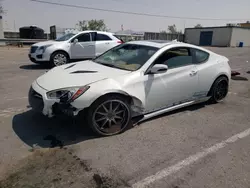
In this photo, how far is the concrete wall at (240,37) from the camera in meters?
39.7

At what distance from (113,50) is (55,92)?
2.00m

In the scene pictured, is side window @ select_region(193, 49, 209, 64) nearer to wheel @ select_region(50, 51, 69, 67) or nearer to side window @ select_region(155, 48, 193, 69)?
side window @ select_region(155, 48, 193, 69)

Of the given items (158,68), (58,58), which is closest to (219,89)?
(158,68)

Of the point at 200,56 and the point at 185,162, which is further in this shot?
the point at 200,56

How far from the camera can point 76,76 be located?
370 centimetres

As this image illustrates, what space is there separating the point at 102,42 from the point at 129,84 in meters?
7.75

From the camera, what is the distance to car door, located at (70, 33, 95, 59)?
10.3m

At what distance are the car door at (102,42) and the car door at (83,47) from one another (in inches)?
9.5

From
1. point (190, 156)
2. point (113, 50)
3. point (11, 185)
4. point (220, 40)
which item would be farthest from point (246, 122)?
point (220, 40)

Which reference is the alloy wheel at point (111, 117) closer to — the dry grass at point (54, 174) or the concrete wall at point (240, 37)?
the dry grass at point (54, 174)

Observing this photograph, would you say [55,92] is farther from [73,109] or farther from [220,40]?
[220,40]

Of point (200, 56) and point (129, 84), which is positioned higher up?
point (200, 56)

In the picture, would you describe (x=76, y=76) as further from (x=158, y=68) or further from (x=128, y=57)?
(x=158, y=68)

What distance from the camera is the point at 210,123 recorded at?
427 centimetres
